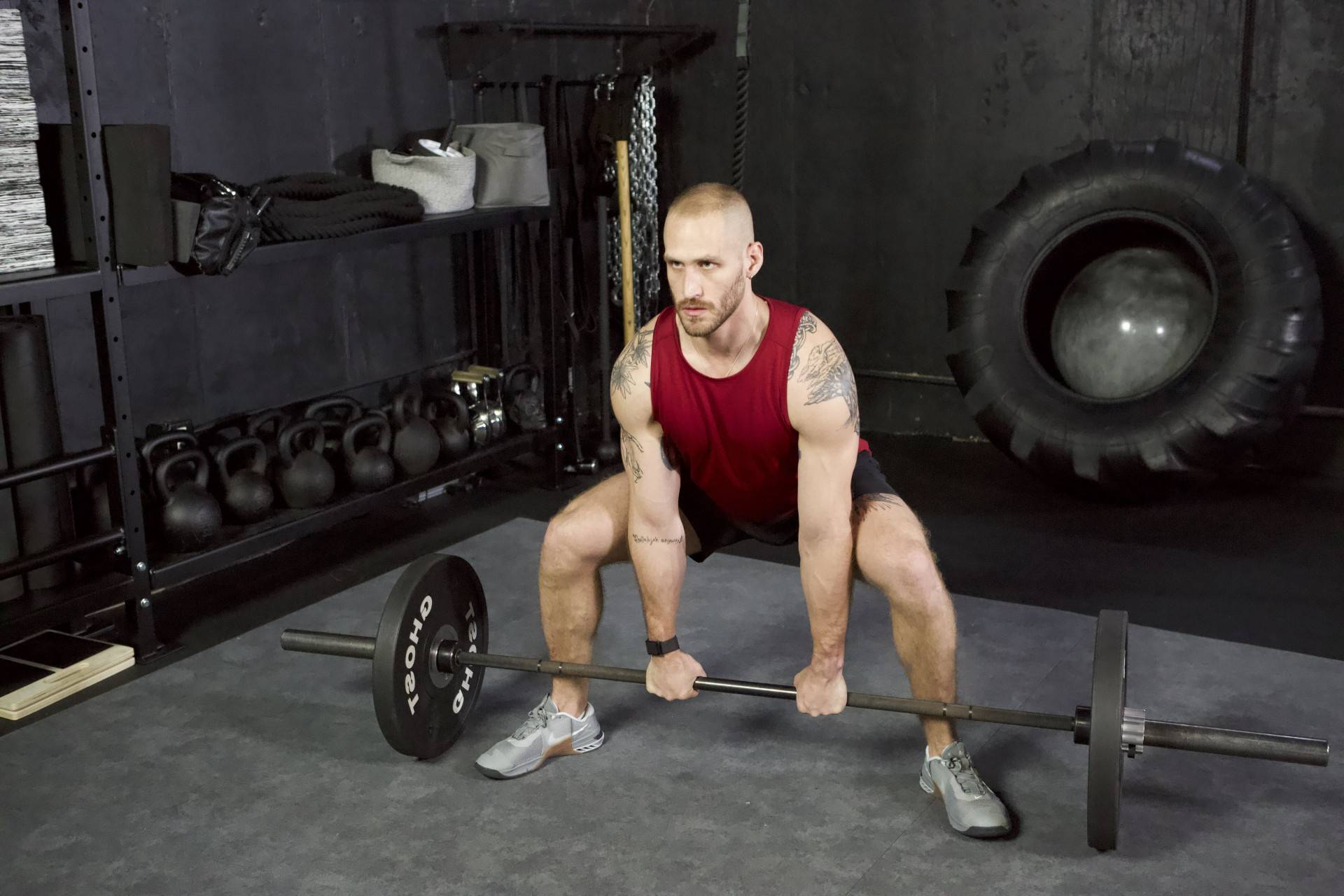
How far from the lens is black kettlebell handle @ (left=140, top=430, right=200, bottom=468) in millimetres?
3145

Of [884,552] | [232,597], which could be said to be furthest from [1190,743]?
[232,597]

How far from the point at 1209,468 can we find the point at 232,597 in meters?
2.64

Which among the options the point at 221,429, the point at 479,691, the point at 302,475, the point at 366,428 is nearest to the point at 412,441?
the point at 366,428

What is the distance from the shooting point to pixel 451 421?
150 inches

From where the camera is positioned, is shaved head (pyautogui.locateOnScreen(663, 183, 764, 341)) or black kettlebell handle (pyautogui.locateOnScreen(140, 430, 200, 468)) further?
black kettlebell handle (pyautogui.locateOnScreen(140, 430, 200, 468))

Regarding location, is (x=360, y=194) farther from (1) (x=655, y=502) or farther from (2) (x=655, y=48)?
(2) (x=655, y=48)

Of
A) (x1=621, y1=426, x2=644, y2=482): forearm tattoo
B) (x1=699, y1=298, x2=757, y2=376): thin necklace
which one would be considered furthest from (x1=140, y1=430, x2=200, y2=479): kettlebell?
(x1=699, y1=298, x2=757, y2=376): thin necklace

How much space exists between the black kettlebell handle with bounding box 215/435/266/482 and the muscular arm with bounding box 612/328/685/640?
4.57 ft

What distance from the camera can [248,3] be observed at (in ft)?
11.4

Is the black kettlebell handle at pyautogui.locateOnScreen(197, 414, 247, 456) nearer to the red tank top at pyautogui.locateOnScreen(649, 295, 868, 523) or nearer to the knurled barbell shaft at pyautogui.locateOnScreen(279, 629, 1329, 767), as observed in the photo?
the knurled barbell shaft at pyautogui.locateOnScreen(279, 629, 1329, 767)

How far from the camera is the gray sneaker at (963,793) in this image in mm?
2162

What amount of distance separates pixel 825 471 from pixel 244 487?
1.66m

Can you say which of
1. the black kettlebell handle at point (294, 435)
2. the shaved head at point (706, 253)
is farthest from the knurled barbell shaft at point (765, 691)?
the black kettlebell handle at point (294, 435)

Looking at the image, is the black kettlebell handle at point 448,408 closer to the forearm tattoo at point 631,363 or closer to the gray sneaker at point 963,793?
the forearm tattoo at point 631,363
